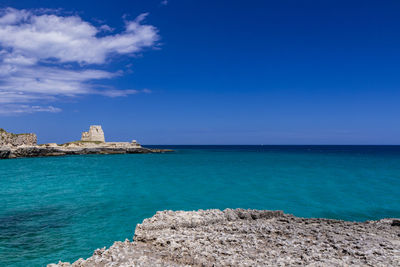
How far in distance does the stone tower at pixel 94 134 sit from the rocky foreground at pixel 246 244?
375 feet

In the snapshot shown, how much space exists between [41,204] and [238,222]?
1900 centimetres

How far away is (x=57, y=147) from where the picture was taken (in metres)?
91.6

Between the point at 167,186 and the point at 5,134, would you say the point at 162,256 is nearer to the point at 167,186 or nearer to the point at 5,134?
the point at 167,186

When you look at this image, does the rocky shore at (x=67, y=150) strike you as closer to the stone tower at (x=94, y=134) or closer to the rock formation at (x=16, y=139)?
the rock formation at (x=16, y=139)

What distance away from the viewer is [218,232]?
1091 centimetres

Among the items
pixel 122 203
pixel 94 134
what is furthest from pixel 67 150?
pixel 122 203

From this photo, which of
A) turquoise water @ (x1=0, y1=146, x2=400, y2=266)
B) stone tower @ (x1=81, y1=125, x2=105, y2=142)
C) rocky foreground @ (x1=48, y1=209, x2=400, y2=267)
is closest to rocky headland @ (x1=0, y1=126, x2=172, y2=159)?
stone tower @ (x1=81, y1=125, x2=105, y2=142)

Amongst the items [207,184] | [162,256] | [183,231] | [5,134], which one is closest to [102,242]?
[183,231]

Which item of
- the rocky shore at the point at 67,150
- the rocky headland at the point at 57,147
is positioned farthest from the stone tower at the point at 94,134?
→ the rocky shore at the point at 67,150

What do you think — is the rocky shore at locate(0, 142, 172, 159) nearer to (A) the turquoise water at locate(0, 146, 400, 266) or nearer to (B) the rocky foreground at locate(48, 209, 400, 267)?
(A) the turquoise water at locate(0, 146, 400, 266)

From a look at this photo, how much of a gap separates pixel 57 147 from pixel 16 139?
14.2 metres

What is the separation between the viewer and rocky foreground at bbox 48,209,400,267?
822 cm

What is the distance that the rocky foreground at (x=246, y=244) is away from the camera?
822cm

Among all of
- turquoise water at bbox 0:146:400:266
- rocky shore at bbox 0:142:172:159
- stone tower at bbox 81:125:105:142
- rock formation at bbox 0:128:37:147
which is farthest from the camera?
stone tower at bbox 81:125:105:142
